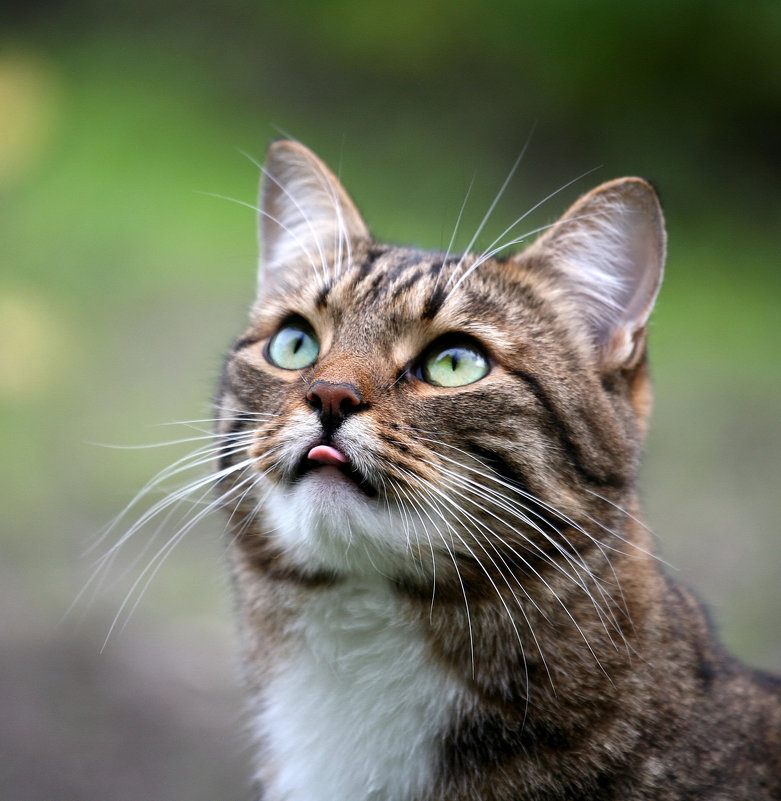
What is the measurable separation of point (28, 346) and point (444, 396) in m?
4.27

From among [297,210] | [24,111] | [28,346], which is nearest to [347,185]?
[28,346]

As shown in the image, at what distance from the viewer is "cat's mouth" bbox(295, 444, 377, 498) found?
6.37ft

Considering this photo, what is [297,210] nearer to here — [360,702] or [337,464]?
[337,464]

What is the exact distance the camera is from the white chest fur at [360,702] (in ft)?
6.82

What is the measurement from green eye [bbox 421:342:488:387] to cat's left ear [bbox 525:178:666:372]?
0.39m

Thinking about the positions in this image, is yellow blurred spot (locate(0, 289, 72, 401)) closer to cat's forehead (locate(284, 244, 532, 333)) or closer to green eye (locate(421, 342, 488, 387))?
cat's forehead (locate(284, 244, 532, 333))

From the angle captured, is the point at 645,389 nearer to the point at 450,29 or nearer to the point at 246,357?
the point at 246,357

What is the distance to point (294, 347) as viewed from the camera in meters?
2.43

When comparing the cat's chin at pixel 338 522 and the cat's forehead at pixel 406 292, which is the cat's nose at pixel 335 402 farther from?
the cat's forehead at pixel 406 292

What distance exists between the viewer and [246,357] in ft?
8.05

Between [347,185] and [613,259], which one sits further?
[347,185]

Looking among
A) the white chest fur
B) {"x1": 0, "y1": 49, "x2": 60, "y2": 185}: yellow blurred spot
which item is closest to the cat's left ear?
the white chest fur

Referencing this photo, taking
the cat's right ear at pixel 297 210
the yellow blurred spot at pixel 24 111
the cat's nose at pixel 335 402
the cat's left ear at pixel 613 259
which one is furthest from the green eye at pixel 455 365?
the yellow blurred spot at pixel 24 111

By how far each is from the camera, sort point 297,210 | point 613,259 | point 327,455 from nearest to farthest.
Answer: point 327,455
point 613,259
point 297,210
